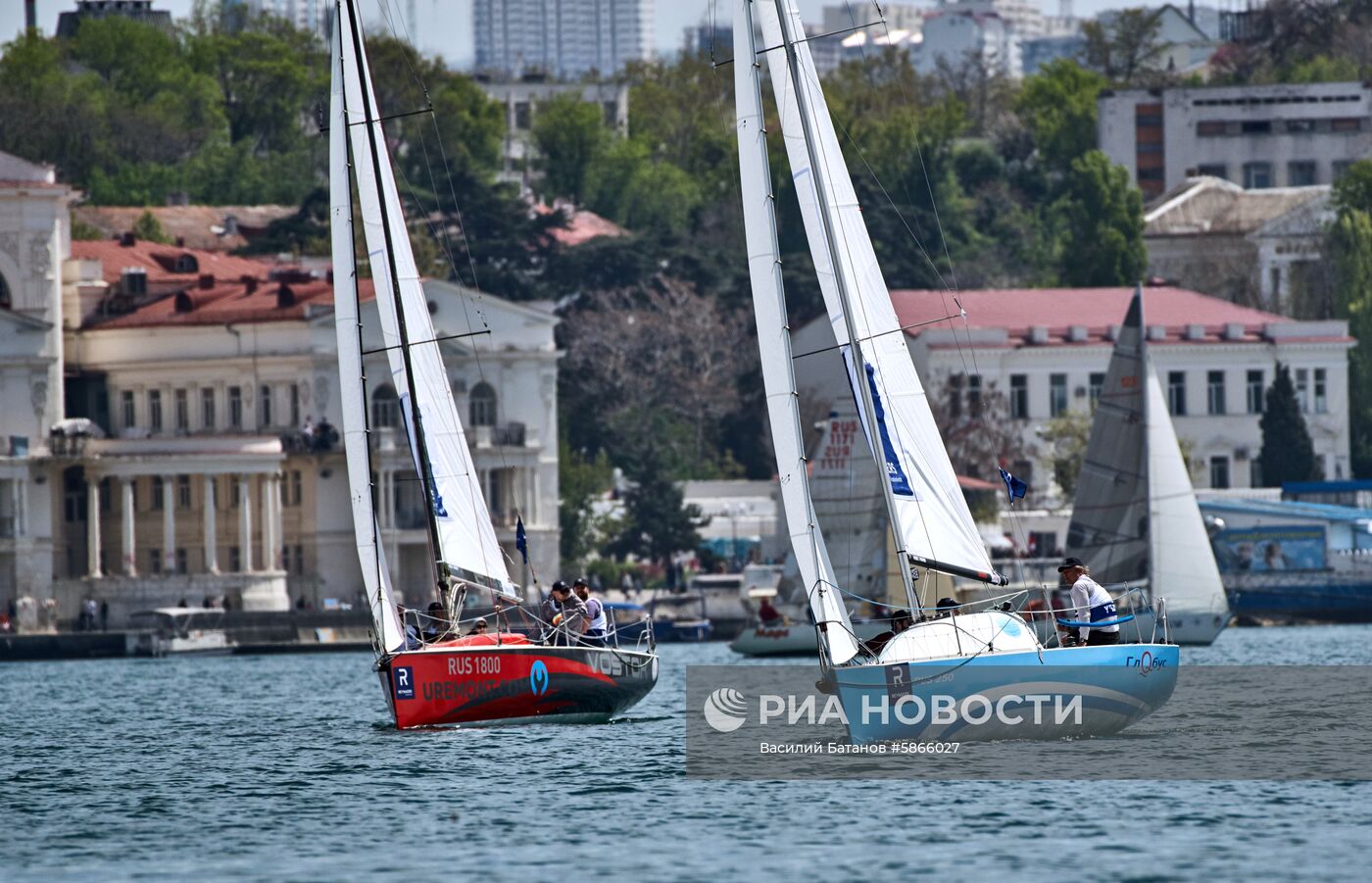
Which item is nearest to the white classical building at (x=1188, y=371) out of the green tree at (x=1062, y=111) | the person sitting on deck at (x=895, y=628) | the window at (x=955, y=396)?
the window at (x=955, y=396)

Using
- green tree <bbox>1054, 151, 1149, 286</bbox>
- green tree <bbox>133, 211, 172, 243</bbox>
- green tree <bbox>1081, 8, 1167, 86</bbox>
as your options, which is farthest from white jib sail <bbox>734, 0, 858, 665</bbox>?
green tree <bbox>1081, 8, 1167, 86</bbox>

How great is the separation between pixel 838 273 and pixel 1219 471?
73.5 m

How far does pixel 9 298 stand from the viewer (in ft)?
315

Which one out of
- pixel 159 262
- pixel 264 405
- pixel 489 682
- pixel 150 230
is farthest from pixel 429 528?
pixel 150 230

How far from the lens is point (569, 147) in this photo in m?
148

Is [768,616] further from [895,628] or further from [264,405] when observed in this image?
[895,628]

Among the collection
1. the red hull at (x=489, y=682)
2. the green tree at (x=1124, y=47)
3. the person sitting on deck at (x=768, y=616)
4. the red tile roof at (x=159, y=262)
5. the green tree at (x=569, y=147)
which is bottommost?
the person sitting on deck at (x=768, y=616)

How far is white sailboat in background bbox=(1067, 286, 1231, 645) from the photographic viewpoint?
70.1 metres

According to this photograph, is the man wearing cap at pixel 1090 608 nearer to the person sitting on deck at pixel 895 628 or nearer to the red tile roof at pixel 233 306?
the person sitting on deck at pixel 895 628

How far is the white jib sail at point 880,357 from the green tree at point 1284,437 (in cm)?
7155

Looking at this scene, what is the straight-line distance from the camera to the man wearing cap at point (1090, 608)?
34906 mm

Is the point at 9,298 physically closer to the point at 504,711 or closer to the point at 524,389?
the point at 524,389

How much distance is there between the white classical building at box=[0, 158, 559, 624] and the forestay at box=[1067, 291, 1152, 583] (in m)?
24.6

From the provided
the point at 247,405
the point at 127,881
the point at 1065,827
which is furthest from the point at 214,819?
the point at 247,405
